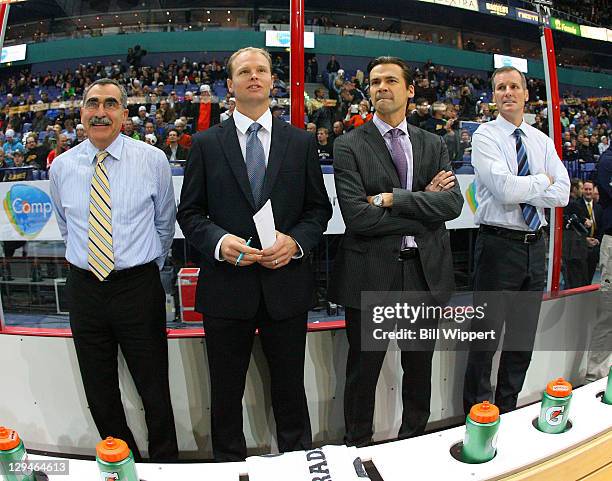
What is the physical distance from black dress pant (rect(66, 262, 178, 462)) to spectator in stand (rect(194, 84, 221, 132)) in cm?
94

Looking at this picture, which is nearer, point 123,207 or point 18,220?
point 123,207

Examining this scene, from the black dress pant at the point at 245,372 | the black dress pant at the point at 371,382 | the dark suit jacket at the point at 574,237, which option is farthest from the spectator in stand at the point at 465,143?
the black dress pant at the point at 245,372

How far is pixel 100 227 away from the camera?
173 centimetres

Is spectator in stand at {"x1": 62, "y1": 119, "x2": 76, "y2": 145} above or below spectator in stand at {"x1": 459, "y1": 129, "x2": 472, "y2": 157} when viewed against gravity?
above

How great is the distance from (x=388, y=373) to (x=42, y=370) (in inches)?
65.7

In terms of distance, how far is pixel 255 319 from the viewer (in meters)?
1.75

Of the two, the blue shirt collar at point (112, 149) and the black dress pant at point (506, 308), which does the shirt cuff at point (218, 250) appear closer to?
the blue shirt collar at point (112, 149)

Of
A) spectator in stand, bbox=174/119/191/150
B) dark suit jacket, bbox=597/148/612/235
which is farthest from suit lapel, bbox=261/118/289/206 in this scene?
dark suit jacket, bbox=597/148/612/235

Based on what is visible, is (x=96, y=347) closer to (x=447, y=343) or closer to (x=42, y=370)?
(x=42, y=370)

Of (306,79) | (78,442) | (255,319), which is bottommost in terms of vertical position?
(78,442)

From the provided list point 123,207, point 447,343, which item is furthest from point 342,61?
point 447,343

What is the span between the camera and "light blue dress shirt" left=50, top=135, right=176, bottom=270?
1.75 metres

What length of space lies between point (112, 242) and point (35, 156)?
3.26ft

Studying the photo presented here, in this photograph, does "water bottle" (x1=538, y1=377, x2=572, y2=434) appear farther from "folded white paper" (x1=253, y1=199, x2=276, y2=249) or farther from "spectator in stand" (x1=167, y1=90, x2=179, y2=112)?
"spectator in stand" (x1=167, y1=90, x2=179, y2=112)
